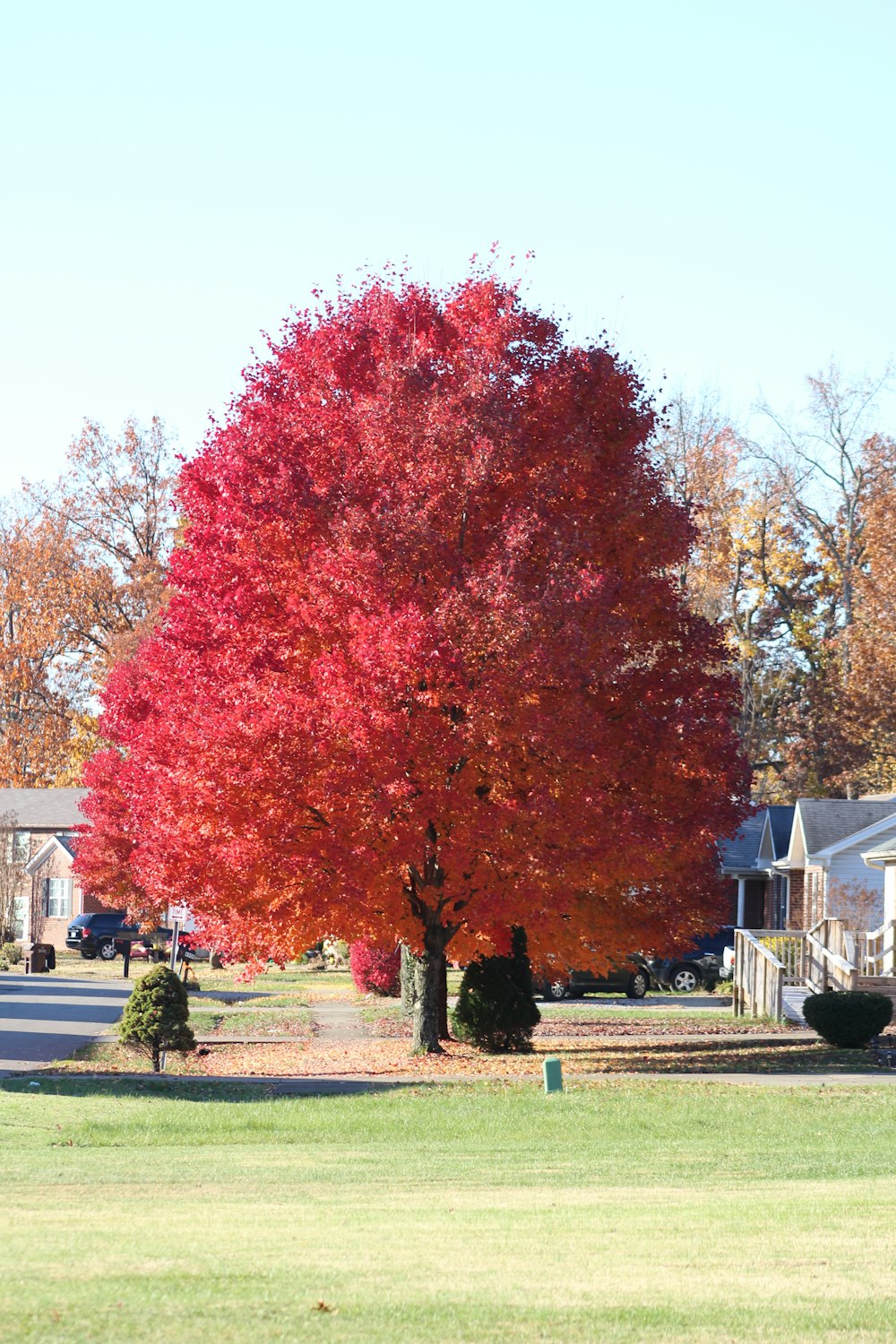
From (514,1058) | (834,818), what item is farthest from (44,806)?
(514,1058)

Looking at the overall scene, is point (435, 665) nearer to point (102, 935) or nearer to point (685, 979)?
point (685, 979)

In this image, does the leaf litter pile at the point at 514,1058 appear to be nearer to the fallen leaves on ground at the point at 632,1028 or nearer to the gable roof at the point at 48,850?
Answer: the fallen leaves on ground at the point at 632,1028

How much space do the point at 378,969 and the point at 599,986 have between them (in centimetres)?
571

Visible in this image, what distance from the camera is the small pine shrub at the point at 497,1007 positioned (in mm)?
26188

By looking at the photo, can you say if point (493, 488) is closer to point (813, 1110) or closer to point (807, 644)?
point (813, 1110)

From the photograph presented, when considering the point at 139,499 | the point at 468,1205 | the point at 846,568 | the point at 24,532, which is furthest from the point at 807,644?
the point at 468,1205

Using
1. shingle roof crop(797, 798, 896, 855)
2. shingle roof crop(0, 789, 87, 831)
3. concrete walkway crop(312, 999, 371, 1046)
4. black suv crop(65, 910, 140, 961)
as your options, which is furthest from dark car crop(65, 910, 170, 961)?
shingle roof crop(797, 798, 896, 855)

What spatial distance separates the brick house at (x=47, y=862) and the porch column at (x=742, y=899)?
26.8 meters

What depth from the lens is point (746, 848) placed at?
55.7 metres

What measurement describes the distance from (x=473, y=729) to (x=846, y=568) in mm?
39541

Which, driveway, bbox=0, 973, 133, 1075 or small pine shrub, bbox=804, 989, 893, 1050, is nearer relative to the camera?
small pine shrub, bbox=804, 989, 893, 1050

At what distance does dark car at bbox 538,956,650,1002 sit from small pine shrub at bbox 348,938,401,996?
11.6 feet

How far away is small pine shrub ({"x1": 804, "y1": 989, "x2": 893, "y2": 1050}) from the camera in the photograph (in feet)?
85.1

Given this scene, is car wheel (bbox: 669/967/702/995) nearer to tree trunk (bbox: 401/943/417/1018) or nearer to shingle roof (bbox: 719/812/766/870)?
shingle roof (bbox: 719/812/766/870)
